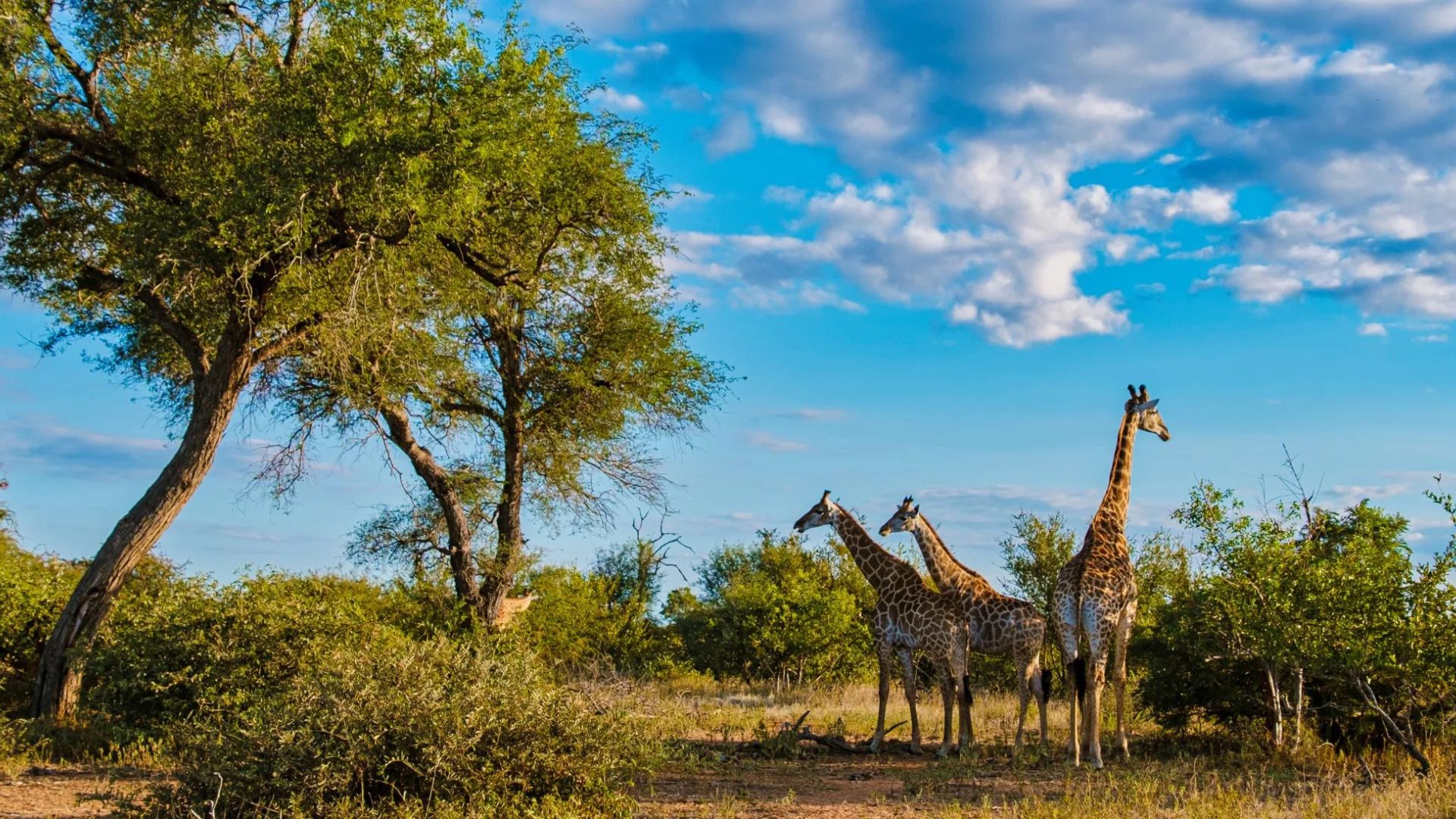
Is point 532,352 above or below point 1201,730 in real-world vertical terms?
above

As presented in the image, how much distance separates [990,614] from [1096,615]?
1.65 metres

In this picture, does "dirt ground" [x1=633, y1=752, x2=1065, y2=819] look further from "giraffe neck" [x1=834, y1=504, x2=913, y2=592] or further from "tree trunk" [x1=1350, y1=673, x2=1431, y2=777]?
"tree trunk" [x1=1350, y1=673, x2=1431, y2=777]

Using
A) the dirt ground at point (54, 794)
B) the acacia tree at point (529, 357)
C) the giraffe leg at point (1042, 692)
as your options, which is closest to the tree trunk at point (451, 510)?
the acacia tree at point (529, 357)

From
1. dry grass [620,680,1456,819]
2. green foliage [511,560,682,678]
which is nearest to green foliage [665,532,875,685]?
green foliage [511,560,682,678]

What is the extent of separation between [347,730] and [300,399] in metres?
13.9

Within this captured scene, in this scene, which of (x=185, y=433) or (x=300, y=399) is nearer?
(x=185, y=433)

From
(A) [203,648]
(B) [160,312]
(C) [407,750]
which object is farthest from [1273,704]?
(B) [160,312]

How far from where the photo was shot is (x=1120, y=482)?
50.1 feet

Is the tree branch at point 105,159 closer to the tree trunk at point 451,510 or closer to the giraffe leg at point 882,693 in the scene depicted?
the tree trunk at point 451,510

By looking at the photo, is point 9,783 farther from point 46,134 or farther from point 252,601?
point 46,134

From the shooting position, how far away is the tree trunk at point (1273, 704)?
13.6m

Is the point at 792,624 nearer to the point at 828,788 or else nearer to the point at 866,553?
the point at 866,553

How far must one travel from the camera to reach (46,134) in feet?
54.5

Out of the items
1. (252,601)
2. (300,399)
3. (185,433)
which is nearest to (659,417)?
(300,399)
